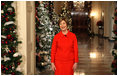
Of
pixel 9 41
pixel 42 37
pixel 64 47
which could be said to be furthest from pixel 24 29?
pixel 42 37

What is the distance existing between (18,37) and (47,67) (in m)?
2.88

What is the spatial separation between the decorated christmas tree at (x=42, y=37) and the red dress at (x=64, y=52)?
10.5 feet

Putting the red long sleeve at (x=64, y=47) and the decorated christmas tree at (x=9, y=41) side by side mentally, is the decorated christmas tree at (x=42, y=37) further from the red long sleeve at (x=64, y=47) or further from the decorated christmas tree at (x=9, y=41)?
the red long sleeve at (x=64, y=47)

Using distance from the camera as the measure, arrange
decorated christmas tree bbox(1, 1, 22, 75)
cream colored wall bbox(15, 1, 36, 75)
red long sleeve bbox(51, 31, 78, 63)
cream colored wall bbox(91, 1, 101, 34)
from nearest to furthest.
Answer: red long sleeve bbox(51, 31, 78, 63)
decorated christmas tree bbox(1, 1, 22, 75)
cream colored wall bbox(15, 1, 36, 75)
cream colored wall bbox(91, 1, 101, 34)

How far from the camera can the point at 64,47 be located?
4324 millimetres

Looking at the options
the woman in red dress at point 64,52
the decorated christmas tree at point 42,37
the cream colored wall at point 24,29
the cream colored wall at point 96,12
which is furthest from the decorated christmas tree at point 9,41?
the cream colored wall at point 96,12

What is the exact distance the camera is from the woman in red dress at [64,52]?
14.2 feet

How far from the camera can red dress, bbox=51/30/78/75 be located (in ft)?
14.2

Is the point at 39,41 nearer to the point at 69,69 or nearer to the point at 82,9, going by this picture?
the point at 69,69

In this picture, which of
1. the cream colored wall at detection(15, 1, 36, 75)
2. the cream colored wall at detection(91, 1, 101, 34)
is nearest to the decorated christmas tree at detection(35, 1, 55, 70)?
the cream colored wall at detection(15, 1, 36, 75)

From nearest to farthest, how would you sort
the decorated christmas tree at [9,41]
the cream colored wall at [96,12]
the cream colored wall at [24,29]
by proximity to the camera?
the decorated christmas tree at [9,41] < the cream colored wall at [24,29] < the cream colored wall at [96,12]

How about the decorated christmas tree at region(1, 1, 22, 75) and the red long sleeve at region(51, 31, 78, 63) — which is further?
the decorated christmas tree at region(1, 1, 22, 75)

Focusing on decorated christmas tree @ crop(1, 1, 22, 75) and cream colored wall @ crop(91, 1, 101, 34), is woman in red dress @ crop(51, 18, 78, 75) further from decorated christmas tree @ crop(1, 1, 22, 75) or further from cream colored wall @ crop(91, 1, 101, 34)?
cream colored wall @ crop(91, 1, 101, 34)

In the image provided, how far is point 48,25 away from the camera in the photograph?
8.46m
